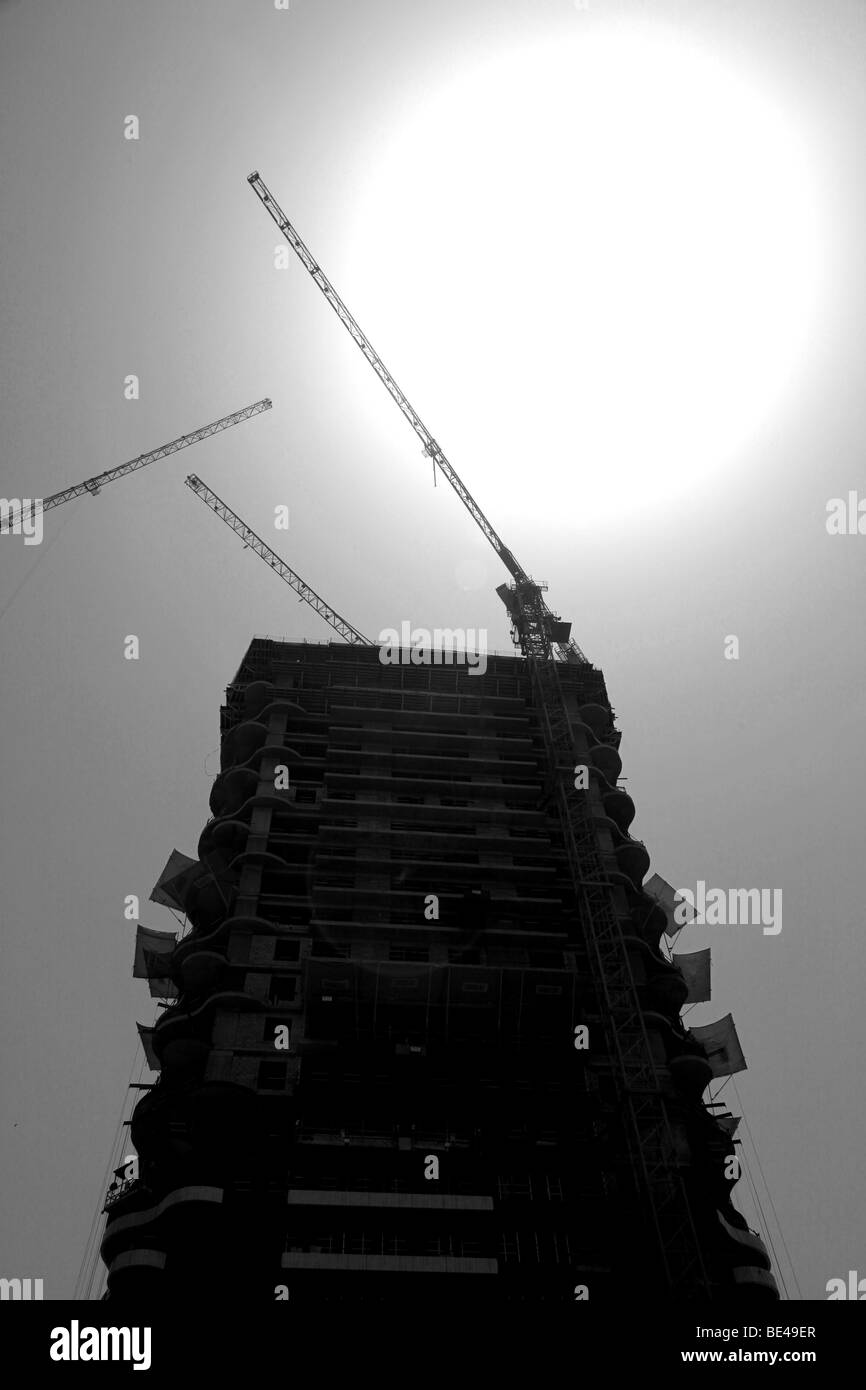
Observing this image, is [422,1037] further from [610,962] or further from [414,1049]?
[610,962]

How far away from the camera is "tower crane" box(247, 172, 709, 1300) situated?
56.3 metres

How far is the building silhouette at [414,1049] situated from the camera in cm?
5484

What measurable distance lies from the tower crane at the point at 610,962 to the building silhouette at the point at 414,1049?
0.20 m

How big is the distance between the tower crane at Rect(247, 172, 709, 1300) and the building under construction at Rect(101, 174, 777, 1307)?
0.20 meters

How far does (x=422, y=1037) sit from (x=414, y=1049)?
80 cm

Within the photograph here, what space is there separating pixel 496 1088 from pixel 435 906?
11.0 metres

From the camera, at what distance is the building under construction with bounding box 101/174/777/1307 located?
2164 inches

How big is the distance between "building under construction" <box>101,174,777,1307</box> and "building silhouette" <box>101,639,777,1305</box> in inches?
5.7

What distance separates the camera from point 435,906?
68.7m

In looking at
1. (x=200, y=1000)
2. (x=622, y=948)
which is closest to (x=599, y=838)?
(x=622, y=948)

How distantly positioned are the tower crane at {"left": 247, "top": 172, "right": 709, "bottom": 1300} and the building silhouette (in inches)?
7.9

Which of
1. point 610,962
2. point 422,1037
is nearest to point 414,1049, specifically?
point 422,1037
